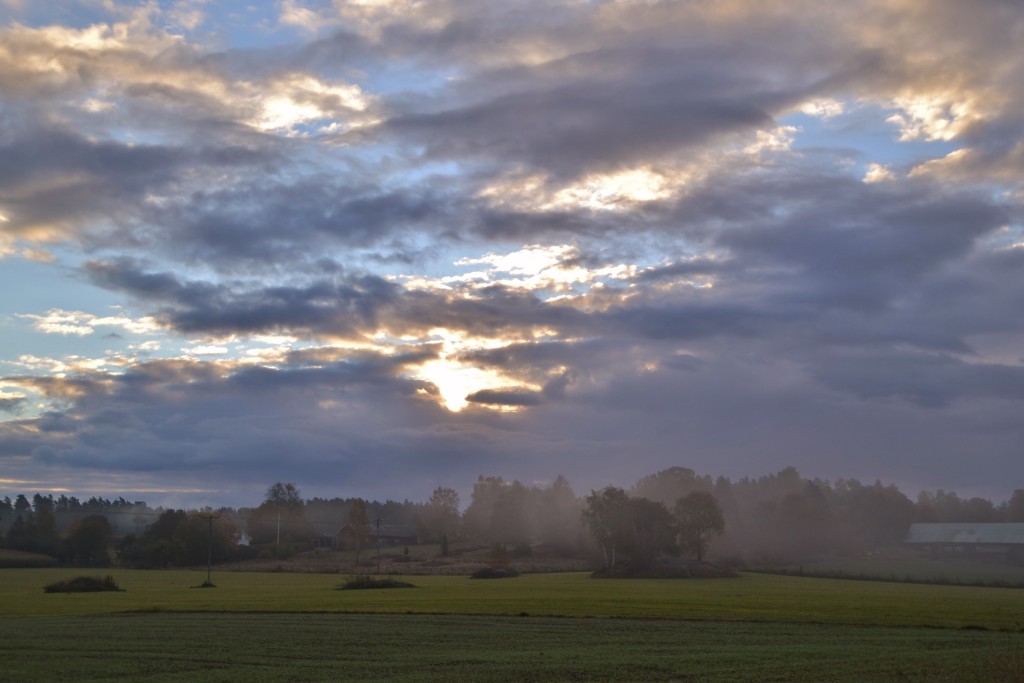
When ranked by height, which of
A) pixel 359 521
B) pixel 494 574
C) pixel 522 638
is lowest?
pixel 494 574

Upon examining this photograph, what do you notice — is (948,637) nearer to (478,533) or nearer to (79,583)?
(79,583)

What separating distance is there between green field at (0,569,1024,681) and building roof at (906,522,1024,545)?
8797 centimetres

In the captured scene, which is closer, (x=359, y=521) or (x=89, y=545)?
(x=89, y=545)

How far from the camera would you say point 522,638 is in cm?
3175

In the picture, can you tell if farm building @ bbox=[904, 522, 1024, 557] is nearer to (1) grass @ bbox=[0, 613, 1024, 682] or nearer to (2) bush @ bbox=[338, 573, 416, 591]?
(2) bush @ bbox=[338, 573, 416, 591]

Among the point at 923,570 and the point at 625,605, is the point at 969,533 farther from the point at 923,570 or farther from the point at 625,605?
the point at 625,605

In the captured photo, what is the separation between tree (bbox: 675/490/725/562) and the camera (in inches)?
4331

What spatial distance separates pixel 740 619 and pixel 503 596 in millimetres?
20217

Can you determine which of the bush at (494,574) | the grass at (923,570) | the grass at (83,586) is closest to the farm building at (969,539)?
the grass at (923,570)

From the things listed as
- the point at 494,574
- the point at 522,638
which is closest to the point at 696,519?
the point at 494,574

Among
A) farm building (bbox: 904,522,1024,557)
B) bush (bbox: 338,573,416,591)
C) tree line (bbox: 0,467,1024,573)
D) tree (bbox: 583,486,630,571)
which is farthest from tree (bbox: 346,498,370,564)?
farm building (bbox: 904,522,1024,557)

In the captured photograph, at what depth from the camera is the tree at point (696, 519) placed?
361ft

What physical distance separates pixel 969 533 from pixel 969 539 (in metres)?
2.55

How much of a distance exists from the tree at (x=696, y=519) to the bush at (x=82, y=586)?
209 ft
